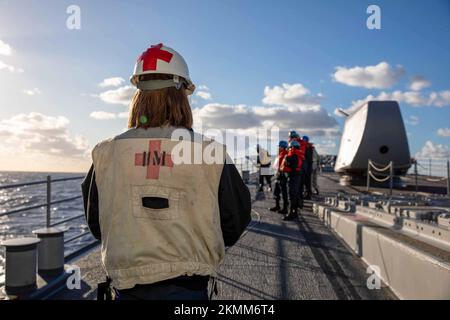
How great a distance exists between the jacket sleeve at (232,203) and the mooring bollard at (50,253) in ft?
9.30

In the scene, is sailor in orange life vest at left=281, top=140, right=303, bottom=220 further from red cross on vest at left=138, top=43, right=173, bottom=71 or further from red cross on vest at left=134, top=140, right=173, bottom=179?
red cross on vest at left=134, top=140, right=173, bottom=179

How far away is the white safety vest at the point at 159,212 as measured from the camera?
1421 millimetres

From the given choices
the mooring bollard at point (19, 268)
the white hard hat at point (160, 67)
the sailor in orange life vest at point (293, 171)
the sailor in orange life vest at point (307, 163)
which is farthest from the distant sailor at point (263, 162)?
the white hard hat at point (160, 67)

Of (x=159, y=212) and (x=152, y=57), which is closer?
(x=159, y=212)

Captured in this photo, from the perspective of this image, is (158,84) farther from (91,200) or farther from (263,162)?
(263,162)

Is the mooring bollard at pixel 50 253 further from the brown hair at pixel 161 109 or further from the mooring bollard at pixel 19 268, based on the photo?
the brown hair at pixel 161 109

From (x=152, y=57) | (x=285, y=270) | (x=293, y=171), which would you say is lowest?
(x=285, y=270)

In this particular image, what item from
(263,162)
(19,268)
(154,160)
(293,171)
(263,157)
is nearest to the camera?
(154,160)

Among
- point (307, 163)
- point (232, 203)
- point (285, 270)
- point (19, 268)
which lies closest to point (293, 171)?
point (307, 163)

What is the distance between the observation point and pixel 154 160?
1.42 metres

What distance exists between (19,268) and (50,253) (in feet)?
1.57

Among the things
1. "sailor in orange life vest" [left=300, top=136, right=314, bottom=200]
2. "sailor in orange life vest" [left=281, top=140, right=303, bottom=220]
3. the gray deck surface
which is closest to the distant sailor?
Result: "sailor in orange life vest" [left=300, top=136, right=314, bottom=200]

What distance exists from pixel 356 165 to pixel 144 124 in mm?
18044
